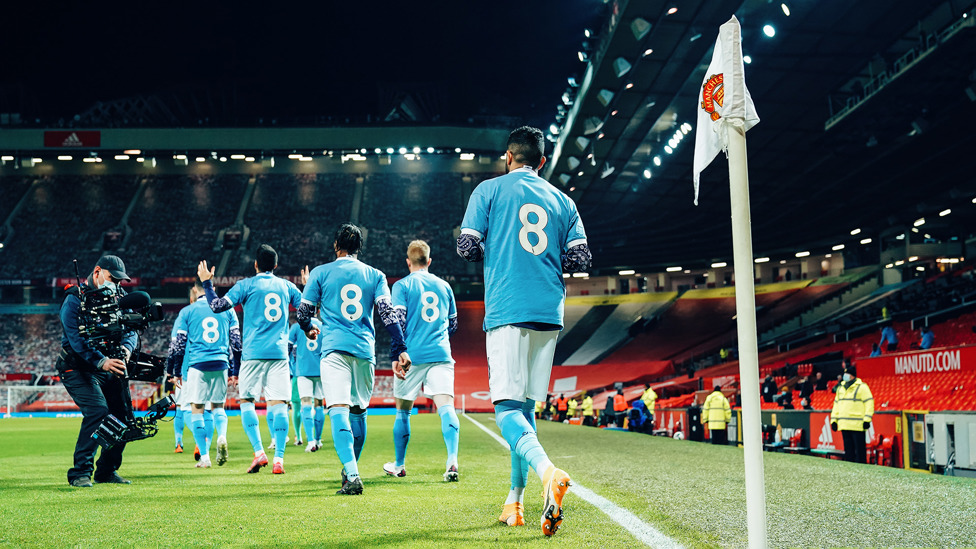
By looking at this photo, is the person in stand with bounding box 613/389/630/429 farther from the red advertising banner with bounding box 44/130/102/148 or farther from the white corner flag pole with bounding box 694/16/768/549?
the red advertising banner with bounding box 44/130/102/148

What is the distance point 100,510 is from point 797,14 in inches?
677

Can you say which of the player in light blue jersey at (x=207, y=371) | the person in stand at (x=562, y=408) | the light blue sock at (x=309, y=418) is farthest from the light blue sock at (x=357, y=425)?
the person in stand at (x=562, y=408)

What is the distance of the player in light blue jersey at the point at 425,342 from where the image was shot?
700 cm

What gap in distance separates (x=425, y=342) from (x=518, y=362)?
127 inches

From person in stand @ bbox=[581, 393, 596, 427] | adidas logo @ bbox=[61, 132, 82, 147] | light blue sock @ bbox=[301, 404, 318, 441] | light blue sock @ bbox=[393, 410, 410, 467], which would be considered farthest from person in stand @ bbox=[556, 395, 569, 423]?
adidas logo @ bbox=[61, 132, 82, 147]

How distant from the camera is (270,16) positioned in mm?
44500

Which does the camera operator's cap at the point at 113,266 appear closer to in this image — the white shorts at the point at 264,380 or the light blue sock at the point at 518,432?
the white shorts at the point at 264,380

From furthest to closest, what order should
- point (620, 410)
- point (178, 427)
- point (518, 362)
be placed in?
1. point (620, 410)
2. point (178, 427)
3. point (518, 362)

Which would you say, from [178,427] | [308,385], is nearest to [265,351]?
[308,385]

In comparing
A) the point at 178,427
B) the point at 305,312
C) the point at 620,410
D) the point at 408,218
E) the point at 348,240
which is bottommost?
the point at 620,410

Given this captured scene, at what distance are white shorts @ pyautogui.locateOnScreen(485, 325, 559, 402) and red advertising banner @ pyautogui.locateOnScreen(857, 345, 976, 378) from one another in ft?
Result: 42.6

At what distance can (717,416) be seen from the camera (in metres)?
15.4

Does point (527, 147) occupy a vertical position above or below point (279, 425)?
above

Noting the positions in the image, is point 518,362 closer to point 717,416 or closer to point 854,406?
point 854,406
